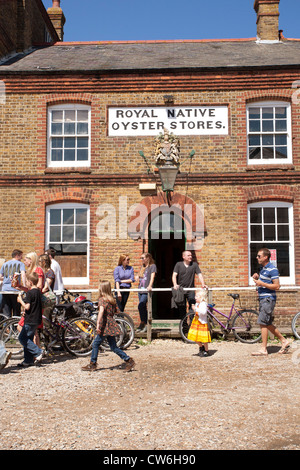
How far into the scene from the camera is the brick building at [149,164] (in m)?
12.0

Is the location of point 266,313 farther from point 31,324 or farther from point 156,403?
point 31,324

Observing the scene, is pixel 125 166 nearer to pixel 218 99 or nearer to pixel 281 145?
pixel 218 99

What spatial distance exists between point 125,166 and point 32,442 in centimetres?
882

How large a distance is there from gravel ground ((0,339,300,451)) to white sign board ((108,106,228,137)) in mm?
6339

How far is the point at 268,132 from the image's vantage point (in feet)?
40.6

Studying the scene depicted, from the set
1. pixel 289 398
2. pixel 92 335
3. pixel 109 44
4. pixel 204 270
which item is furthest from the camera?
pixel 109 44

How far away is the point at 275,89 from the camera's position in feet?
40.5

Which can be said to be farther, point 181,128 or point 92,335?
point 181,128

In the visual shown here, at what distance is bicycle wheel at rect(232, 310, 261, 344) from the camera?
9.72 meters

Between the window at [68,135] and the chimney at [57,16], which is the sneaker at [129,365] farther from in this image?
the chimney at [57,16]

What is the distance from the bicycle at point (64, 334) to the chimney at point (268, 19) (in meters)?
11.3

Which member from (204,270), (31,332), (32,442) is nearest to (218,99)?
(204,270)

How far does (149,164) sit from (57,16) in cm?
1104

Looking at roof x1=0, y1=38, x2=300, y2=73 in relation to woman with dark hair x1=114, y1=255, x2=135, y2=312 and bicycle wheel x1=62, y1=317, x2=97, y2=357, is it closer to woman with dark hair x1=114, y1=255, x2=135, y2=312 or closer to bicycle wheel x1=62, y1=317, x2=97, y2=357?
woman with dark hair x1=114, y1=255, x2=135, y2=312
